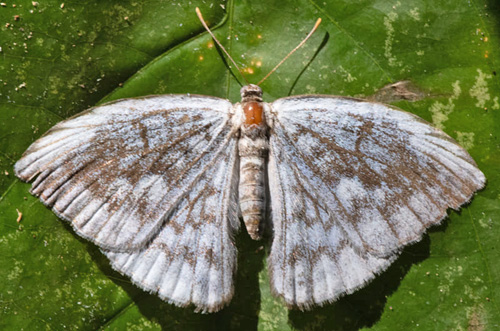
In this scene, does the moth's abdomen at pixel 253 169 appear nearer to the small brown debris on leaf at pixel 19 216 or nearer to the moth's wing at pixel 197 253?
the moth's wing at pixel 197 253

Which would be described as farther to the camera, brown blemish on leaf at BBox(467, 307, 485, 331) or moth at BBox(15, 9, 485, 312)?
brown blemish on leaf at BBox(467, 307, 485, 331)

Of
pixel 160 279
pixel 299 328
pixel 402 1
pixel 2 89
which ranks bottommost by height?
pixel 299 328

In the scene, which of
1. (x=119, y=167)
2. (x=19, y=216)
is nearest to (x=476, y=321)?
(x=119, y=167)

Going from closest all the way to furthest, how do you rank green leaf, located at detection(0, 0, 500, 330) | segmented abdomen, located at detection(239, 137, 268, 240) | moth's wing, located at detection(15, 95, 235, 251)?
1. moth's wing, located at detection(15, 95, 235, 251)
2. segmented abdomen, located at detection(239, 137, 268, 240)
3. green leaf, located at detection(0, 0, 500, 330)

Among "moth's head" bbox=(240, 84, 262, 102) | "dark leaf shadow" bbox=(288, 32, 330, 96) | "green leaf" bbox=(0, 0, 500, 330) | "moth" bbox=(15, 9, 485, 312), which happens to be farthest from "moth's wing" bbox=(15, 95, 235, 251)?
"dark leaf shadow" bbox=(288, 32, 330, 96)

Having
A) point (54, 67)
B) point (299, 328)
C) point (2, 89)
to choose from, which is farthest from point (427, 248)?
point (2, 89)

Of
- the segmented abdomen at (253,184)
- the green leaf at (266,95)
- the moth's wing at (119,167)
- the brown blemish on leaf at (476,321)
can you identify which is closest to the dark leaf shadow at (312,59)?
the green leaf at (266,95)

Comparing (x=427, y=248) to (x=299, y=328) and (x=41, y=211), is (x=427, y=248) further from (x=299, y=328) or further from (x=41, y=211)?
(x=41, y=211)

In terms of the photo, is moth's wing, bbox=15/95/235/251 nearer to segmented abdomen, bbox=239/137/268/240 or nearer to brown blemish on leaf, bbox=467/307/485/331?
segmented abdomen, bbox=239/137/268/240
